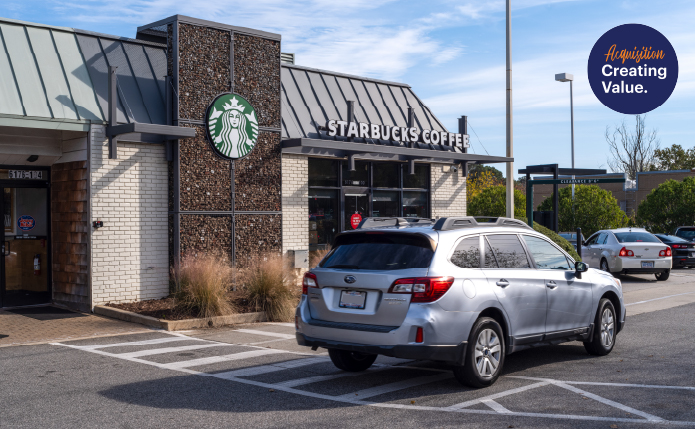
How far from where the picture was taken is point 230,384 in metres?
7.50

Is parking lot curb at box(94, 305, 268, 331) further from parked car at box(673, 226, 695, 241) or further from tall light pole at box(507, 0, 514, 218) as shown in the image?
parked car at box(673, 226, 695, 241)

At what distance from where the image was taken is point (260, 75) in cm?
1554

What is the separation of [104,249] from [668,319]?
10.3m

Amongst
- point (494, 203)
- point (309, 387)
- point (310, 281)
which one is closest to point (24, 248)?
point (310, 281)

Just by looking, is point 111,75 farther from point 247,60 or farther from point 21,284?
point 21,284

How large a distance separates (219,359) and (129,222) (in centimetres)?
558

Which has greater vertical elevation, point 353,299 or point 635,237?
point 635,237

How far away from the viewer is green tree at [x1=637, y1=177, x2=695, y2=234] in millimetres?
32844

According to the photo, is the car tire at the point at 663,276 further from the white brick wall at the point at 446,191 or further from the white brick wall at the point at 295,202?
the white brick wall at the point at 295,202

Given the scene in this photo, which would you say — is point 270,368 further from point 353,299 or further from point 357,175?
point 357,175

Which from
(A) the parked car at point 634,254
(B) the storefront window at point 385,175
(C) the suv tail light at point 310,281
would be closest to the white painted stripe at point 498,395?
(C) the suv tail light at point 310,281

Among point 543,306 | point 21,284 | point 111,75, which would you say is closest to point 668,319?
point 543,306

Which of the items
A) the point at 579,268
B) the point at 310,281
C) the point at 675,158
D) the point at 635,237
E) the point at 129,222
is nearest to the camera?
the point at 310,281

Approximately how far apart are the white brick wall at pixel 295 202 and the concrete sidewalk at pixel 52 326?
5.12m
